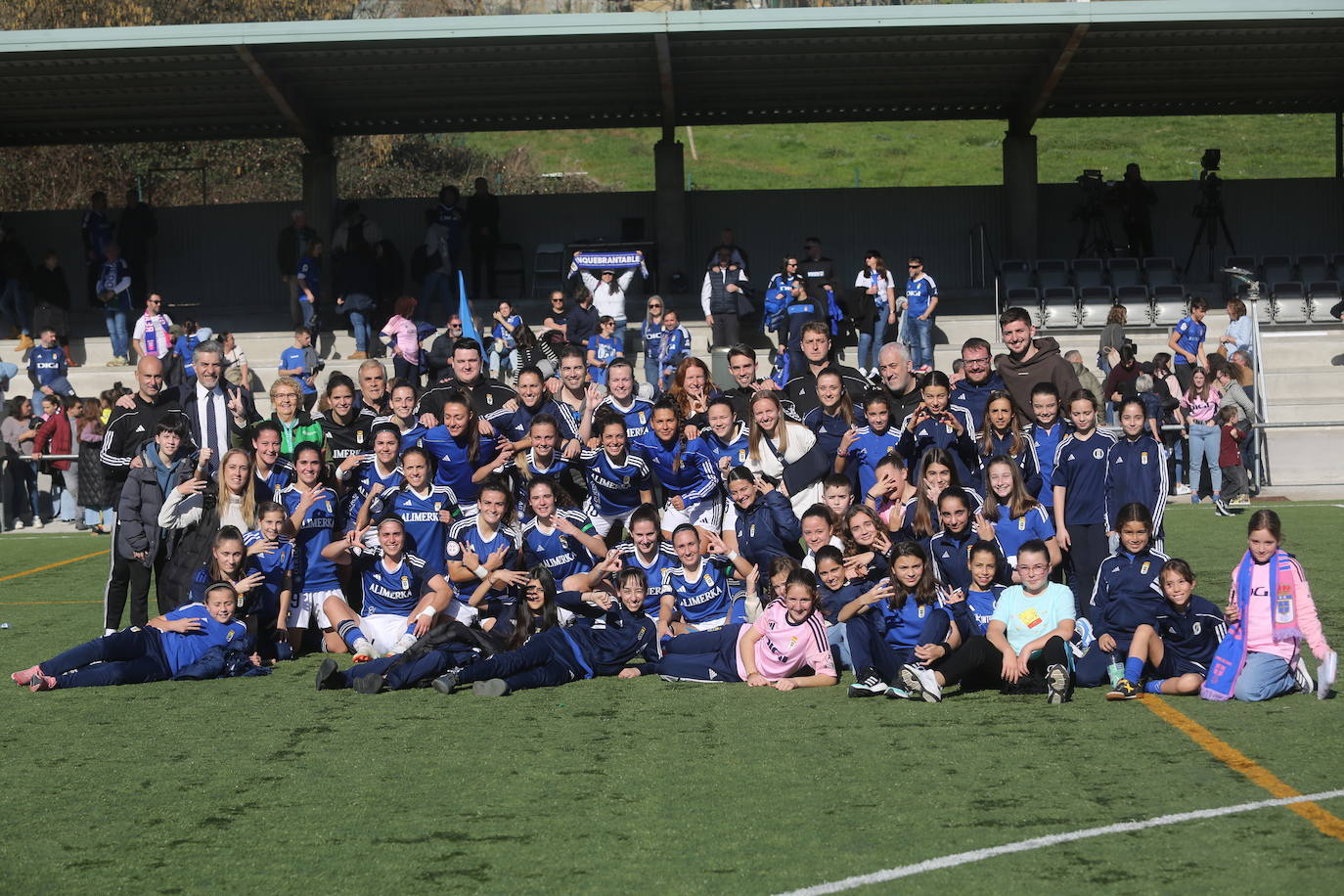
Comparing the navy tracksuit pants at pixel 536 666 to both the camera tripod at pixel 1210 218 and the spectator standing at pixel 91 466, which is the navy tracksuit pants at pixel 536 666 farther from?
the camera tripod at pixel 1210 218

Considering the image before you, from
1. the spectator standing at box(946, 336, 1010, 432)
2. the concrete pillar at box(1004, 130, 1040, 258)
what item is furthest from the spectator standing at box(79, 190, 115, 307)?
the spectator standing at box(946, 336, 1010, 432)

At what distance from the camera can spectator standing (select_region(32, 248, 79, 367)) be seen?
20781 mm

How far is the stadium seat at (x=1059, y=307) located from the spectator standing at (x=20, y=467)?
13574 mm

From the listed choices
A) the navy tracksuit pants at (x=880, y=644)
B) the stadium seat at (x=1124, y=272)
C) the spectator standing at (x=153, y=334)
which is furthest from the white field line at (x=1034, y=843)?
the stadium seat at (x=1124, y=272)

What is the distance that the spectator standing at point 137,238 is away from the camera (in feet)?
71.8

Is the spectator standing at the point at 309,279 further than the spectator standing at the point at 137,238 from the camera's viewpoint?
No

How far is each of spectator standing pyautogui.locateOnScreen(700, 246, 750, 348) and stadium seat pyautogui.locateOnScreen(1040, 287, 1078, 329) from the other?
4976 millimetres

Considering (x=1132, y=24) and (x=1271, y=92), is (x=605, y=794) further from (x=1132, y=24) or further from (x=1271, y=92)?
(x=1271, y=92)

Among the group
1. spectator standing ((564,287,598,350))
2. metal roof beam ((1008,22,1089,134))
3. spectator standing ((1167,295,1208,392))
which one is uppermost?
metal roof beam ((1008,22,1089,134))

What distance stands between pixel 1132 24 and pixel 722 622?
1315cm

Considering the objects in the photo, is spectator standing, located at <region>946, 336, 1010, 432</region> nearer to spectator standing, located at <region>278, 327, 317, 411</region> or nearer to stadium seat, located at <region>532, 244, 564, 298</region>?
spectator standing, located at <region>278, 327, 317, 411</region>

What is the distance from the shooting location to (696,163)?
4847 centimetres

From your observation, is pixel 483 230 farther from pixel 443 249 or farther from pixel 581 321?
pixel 581 321

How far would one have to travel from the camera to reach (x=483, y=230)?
72.2 ft
